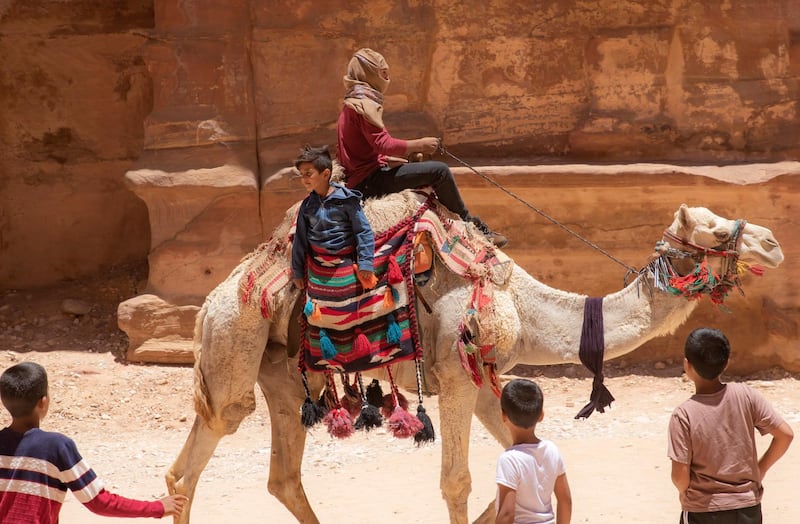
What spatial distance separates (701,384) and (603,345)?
1.98m

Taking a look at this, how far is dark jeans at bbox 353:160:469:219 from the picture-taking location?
6.84 metres

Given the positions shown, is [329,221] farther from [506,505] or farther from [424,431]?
[506,505]

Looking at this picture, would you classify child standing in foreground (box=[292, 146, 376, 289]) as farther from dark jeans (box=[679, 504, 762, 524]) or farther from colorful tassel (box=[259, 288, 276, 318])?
dark jeans (box=[679, 504, 762, 524])

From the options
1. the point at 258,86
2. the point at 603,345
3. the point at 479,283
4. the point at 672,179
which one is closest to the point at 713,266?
the point at 603,345

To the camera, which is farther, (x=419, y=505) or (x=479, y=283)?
(x=419, y=505)

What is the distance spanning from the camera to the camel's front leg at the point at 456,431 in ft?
21.6

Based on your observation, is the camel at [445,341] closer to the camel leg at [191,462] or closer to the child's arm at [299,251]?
the camel leg at [191,462]

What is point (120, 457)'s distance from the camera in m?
9.51

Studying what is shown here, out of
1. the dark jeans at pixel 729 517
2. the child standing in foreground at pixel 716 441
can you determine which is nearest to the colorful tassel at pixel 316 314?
the child standing in foreground at pixel 716 441

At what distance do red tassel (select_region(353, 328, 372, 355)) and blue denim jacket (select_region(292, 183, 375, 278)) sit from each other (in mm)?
418

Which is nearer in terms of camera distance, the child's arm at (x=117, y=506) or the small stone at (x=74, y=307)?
the child's arm at (x=117, y=506)

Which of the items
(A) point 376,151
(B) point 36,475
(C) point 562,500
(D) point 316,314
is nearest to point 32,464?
(B) point 36,475

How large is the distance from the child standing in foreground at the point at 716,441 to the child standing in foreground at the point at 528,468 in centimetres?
49

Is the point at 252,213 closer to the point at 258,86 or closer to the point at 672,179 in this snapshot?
the point at 258,86
